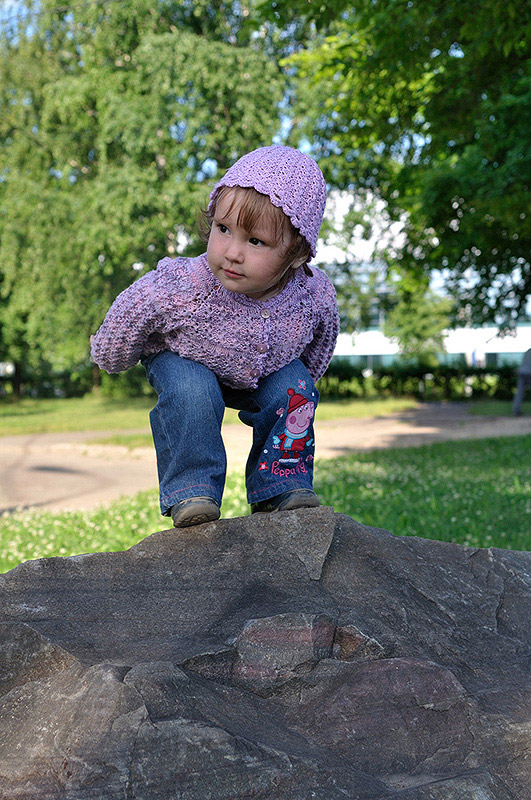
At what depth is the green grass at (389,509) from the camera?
191 inches

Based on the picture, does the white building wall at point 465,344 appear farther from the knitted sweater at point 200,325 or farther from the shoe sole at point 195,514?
the shoe sole at point 195,514

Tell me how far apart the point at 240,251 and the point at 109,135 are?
1902 centimetres

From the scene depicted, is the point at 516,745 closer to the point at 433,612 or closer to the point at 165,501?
the point at 433,612

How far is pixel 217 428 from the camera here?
8.34 ft

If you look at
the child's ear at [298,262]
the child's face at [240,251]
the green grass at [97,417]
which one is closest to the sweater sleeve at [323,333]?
the child's ear at [298,262]

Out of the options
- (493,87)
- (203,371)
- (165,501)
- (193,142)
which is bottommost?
(165,501)

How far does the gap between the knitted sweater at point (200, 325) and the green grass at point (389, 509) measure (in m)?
2.29

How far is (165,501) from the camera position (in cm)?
251

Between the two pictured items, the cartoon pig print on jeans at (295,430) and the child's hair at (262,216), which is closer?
the child's hair at (262,216)

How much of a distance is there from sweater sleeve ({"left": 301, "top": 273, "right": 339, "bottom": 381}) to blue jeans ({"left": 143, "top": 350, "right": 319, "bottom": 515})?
17 centimetres

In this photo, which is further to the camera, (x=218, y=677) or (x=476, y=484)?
(x=476, y=484)

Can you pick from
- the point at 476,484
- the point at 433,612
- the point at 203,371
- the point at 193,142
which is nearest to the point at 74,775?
the point at 433,612

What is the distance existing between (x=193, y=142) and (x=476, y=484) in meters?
14.5

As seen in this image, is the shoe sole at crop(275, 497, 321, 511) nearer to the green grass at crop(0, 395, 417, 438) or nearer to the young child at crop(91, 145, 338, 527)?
the young child at crop(91, 145, 338, 527)
